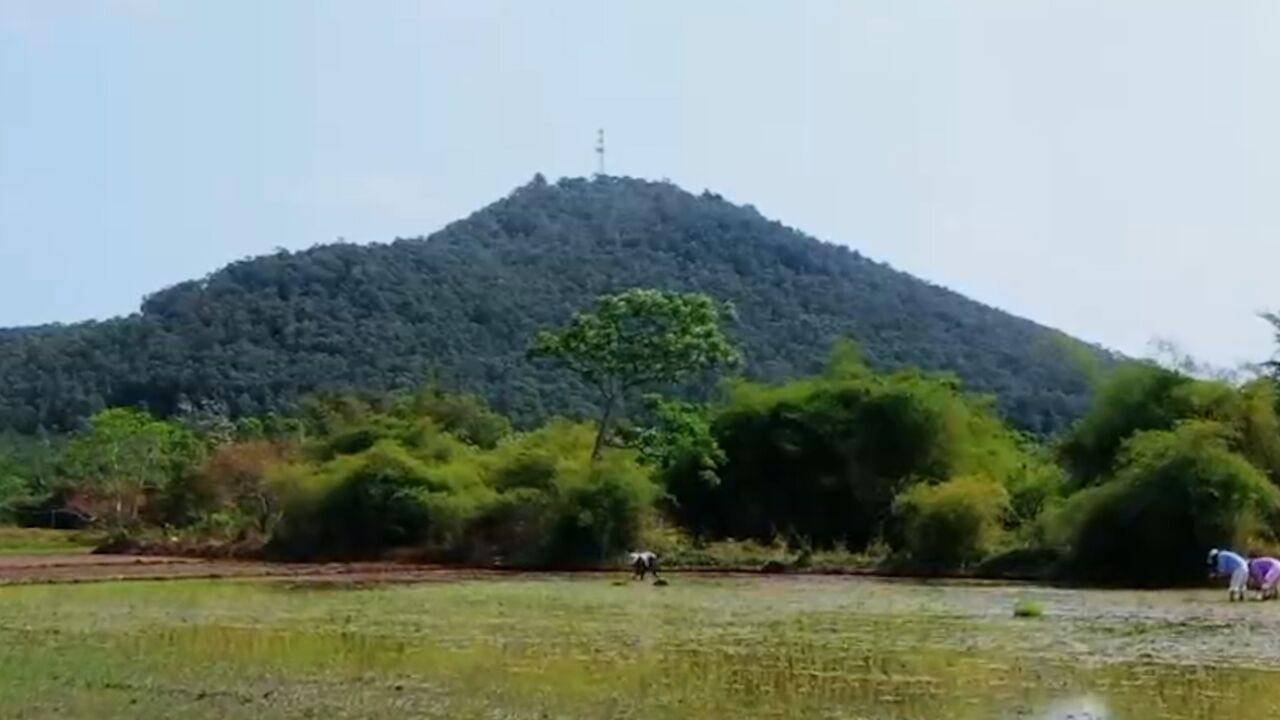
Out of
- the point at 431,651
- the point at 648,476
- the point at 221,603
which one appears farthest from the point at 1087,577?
the point at 431,651

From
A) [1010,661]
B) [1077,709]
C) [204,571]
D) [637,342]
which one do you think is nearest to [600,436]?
[637,342]

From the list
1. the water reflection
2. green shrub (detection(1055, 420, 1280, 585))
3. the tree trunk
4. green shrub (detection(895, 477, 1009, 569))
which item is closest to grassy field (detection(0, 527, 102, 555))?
the tree trunk

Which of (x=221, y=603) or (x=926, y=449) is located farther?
(x=926, y=449)

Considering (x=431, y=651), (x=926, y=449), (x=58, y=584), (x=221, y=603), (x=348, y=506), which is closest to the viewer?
(x=431, y=651)

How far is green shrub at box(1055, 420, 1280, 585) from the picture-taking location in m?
29.1

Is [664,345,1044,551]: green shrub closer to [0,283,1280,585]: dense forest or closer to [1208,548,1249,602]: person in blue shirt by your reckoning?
[0,283,1280,585]: dense forest

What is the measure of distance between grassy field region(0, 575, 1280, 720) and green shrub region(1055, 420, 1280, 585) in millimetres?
3274

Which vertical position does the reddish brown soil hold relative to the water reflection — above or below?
above

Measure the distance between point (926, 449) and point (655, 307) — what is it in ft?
40.3

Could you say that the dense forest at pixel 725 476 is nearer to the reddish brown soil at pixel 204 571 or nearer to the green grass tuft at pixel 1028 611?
the reddish brown soil at pixel 204 571

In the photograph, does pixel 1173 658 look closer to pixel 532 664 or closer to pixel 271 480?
pixel 532 664

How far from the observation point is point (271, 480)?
43875 mm

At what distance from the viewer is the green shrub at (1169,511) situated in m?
29.1

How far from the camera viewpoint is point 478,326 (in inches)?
3169
